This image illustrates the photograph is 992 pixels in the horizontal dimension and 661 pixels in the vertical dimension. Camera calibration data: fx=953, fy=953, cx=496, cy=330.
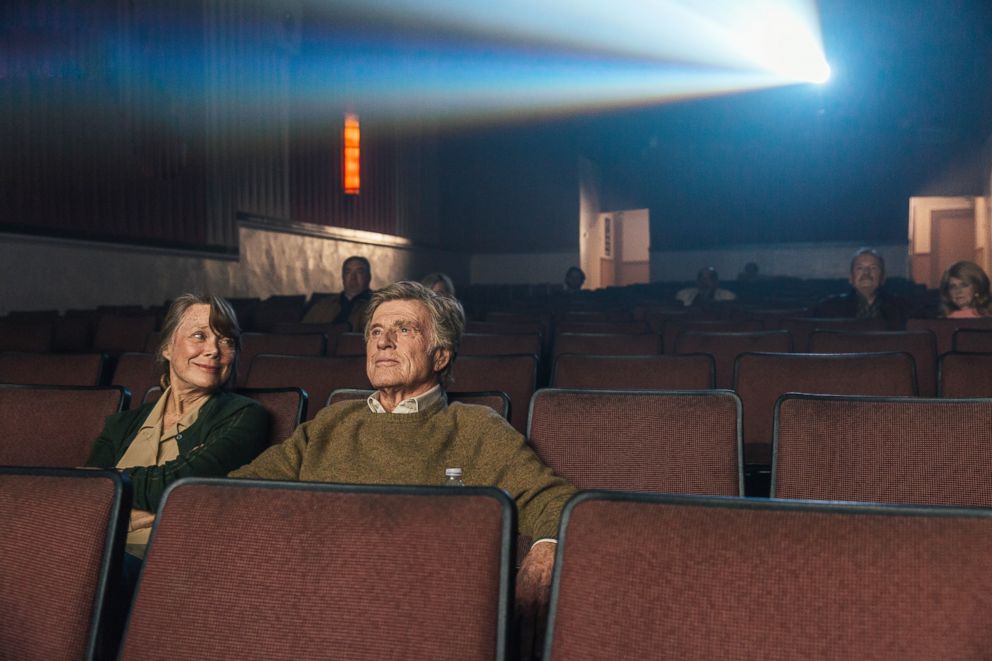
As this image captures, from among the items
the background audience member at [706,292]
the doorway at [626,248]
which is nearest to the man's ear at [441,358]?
the background audience member at [706,292]

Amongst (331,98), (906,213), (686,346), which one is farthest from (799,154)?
(686,346)

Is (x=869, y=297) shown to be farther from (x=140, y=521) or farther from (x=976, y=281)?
(x=140, y=521)

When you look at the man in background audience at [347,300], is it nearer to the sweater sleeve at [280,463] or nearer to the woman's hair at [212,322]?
the woman's hair at [212,322]

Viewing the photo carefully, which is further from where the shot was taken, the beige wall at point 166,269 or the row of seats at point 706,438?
the beige wall at point 166,269

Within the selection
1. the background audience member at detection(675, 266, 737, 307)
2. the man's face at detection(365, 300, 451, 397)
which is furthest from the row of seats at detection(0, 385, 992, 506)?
the background audience member at detection(675, 266, 737, 307)

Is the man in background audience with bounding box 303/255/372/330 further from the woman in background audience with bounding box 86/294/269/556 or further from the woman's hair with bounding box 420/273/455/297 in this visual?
the woman in background audience with bounding box 86/294/269/556

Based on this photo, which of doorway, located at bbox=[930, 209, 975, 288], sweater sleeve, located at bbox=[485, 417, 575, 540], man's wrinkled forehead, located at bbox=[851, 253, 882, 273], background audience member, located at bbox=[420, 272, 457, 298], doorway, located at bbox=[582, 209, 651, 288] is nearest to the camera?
sweater sleeve, located at bbox=[485, 417, 575, 540]

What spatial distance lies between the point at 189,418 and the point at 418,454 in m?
0.74

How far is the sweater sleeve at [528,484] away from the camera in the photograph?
186 centimetres

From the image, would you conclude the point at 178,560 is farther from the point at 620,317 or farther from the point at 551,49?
the point at 551,49

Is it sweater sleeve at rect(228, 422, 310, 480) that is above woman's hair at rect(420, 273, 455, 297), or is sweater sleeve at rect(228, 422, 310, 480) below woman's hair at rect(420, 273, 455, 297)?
below

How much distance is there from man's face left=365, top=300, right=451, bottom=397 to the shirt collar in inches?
1.5

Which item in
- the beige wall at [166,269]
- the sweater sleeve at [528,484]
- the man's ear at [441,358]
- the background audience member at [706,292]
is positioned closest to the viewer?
the sweater sleeve at [528,484]

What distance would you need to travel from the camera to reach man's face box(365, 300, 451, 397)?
7.07ft
